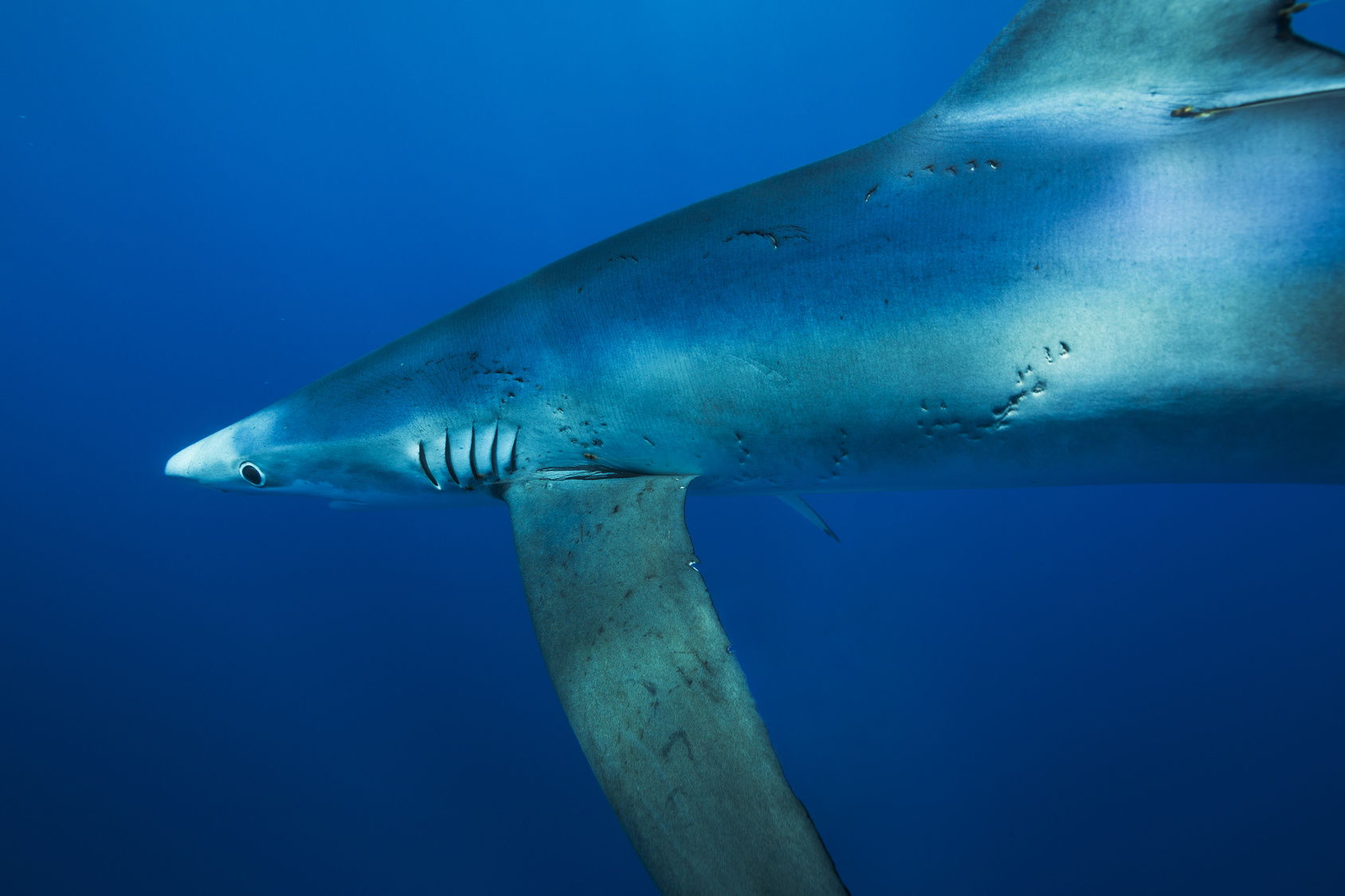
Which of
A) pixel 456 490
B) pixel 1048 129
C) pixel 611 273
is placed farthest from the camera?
pixel 456 490

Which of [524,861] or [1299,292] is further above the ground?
[1299,292]

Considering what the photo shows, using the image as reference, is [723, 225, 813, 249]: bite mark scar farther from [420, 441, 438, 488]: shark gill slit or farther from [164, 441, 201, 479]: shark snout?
[164, 441, 201, 479]: shark snout

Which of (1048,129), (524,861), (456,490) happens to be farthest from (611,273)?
(524,861)

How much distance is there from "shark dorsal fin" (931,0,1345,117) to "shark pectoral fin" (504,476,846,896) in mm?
1161

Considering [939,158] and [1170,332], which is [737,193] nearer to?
[939,158]

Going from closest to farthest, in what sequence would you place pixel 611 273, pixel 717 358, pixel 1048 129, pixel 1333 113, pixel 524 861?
pixel 1333 113 → pixel 1048 129 → pixel 717 358 → pixel 611 273 → pixel 524 861

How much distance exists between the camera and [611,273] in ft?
5.36

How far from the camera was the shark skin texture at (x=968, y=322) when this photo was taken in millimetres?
1154

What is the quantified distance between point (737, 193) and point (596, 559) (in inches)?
38.3

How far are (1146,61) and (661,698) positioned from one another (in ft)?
5.22

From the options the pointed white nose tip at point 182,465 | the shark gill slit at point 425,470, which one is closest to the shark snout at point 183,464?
the pointed white nose tip at point 182,465

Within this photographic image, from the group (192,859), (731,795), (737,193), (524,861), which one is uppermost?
(737,193)

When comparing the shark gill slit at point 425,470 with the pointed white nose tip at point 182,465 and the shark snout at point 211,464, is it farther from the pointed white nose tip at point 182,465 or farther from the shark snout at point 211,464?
the pointed white nose tip at point 182,465

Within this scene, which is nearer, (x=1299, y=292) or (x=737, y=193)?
(x=1299, y=292)
